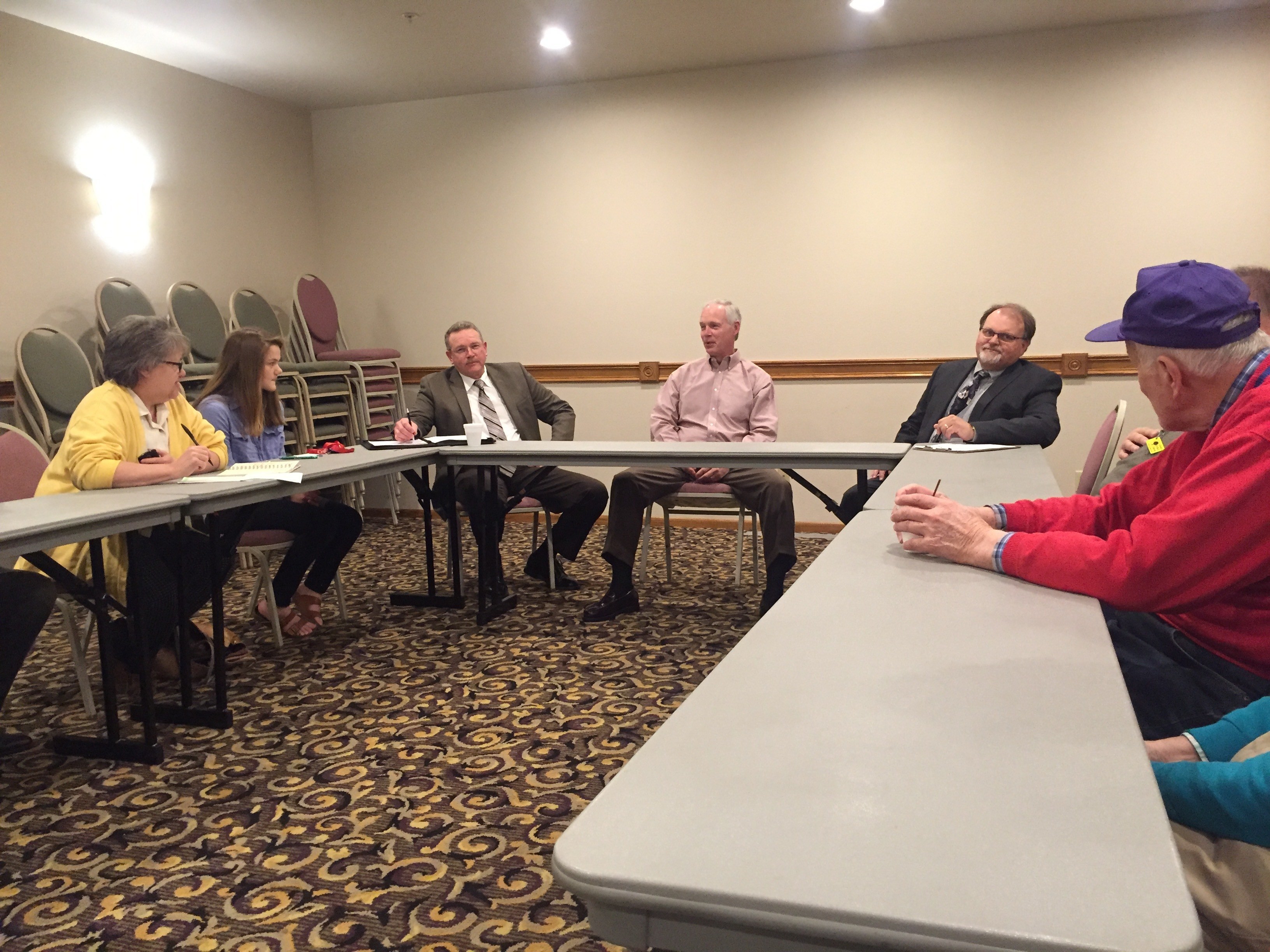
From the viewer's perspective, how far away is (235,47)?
202 inches

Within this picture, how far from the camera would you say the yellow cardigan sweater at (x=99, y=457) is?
2.89 metres

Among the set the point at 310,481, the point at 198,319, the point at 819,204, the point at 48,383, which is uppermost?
the point at 819,204

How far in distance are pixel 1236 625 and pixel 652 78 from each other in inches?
206

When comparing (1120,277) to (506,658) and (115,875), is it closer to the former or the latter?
(506,658)

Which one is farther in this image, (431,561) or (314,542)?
(431,561)

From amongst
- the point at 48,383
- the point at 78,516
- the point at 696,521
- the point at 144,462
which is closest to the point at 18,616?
the point at 78,516

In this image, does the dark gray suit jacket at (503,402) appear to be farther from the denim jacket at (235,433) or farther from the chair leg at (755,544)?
the chair leg at (755,544)

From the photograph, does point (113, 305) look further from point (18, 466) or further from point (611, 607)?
point (611, 607)

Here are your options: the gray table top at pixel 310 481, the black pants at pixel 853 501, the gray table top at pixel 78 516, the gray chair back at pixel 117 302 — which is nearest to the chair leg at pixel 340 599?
the gray table top at pixel 310 481

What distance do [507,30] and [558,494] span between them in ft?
8.12

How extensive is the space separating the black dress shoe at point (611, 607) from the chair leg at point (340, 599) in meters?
1.03

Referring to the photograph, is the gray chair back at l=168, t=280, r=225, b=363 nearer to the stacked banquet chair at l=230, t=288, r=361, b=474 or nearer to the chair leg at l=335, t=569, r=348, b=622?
the stacked banquet chair at l=230, t=288, r=361, b=474

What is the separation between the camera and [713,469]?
410 cm

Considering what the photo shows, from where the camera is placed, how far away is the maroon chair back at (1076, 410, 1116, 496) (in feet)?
9.57
